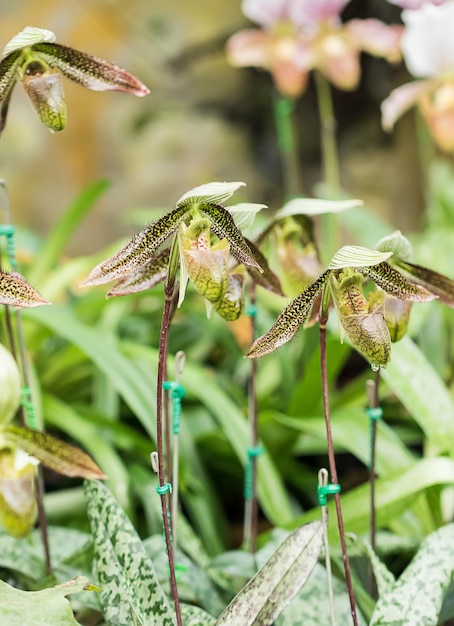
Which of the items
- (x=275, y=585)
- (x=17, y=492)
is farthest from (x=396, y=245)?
(x=17, y=492)

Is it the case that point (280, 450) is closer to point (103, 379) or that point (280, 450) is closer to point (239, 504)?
point (239, 504)

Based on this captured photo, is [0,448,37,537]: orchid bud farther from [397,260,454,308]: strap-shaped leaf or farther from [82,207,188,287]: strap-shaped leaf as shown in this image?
[397,260,454,308]: strap-shaped leaf

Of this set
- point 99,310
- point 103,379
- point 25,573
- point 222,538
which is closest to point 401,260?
point 25,573

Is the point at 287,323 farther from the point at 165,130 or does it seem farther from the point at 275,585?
the point at 165,130

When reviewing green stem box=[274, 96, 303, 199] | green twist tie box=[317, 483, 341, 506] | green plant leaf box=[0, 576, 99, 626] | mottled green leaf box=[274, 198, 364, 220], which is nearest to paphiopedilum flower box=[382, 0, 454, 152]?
green stem box=[274, 96, 303, 199]

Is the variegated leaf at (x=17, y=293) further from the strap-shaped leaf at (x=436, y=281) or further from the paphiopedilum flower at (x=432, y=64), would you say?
the paphiopedilum flower at (x=432, y=64)

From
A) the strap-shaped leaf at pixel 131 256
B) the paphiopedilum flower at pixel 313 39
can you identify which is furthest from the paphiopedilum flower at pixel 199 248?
the paphiopedilum flower at pixel 313 39
